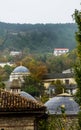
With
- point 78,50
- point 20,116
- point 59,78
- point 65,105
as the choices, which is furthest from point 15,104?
point 59,78

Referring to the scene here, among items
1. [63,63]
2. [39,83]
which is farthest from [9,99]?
[63,63]

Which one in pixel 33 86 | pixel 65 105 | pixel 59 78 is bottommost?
pixel 65 105

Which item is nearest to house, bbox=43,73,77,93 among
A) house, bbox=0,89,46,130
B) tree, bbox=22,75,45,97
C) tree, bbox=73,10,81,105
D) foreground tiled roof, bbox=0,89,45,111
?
tree, bbox=22,75,45,97

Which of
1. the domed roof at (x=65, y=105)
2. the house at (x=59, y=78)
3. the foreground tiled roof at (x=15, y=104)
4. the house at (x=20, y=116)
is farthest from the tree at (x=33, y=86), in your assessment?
the house at (x=20, y=116)

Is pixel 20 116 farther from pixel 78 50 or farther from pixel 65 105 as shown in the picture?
pixel 65 105

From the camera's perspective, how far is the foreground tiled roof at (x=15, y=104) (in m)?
19.1

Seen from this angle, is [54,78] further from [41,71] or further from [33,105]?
[33,105]

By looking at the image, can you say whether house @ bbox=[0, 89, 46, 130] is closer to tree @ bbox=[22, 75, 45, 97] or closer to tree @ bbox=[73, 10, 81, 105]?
tree @ bbox=[73, 10, 81, 105]

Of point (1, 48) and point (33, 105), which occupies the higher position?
point (1, 48)

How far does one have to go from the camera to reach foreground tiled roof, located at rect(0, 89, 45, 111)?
1908 centimetres

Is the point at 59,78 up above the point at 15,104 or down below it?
above

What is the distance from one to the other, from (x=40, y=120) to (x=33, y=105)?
0.60 meters

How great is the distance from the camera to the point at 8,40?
7269 inches

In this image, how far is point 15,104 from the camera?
1938cm
